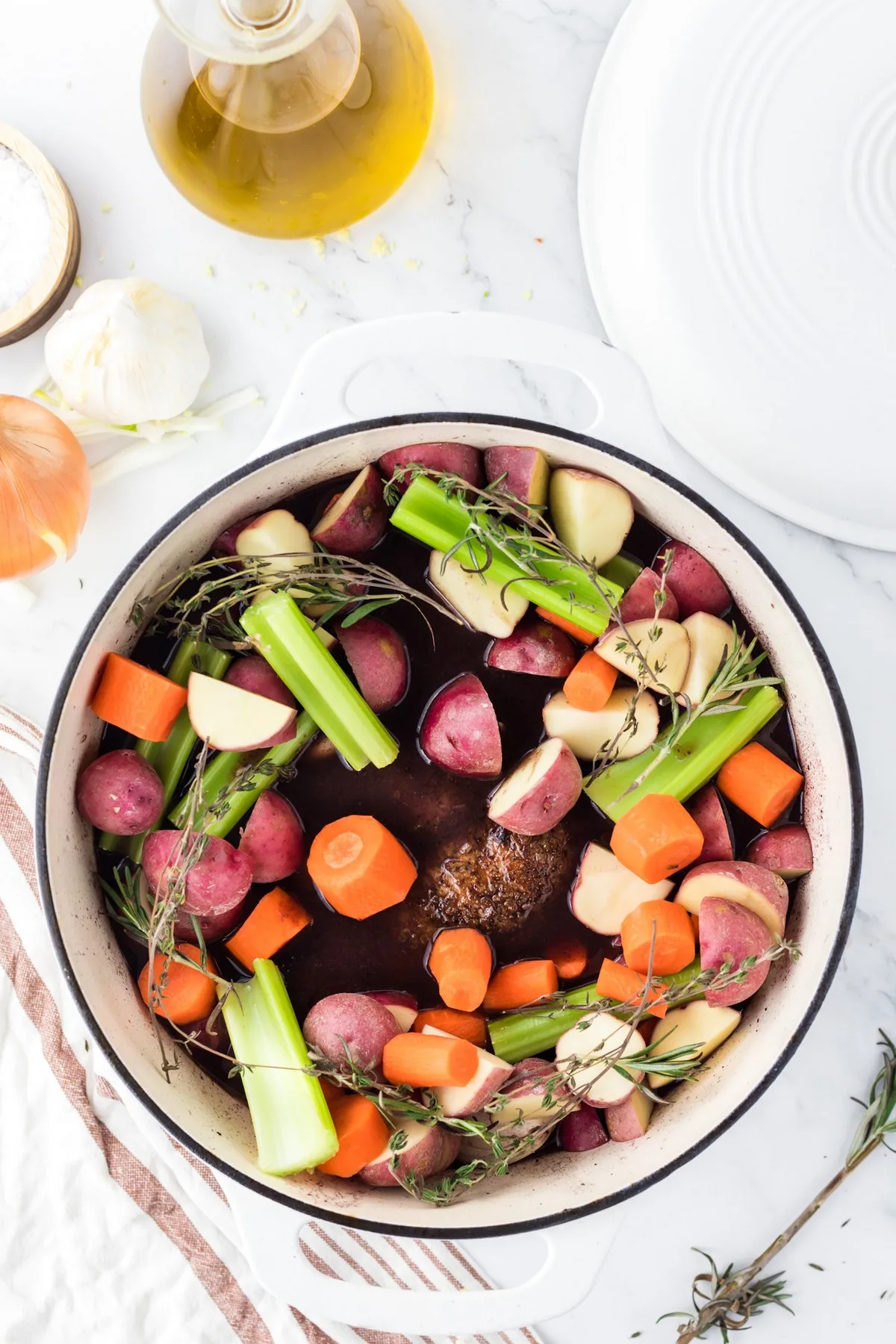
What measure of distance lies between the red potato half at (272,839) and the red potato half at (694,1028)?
44 cm

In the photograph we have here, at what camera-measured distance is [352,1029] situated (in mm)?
1049

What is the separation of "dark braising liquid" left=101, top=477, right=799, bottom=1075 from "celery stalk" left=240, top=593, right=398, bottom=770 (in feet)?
0.17

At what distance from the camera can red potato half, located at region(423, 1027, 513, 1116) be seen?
1.04 m

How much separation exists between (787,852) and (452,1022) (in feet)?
1.33

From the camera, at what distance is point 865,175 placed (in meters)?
1.08

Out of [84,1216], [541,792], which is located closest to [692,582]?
[541,792]

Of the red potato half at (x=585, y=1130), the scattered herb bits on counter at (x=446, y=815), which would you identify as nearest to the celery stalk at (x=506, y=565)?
the scattered herb bits on counter at (x=446, y=815)

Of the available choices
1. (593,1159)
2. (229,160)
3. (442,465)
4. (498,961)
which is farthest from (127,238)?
(593,1159)

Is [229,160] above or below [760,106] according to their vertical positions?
below

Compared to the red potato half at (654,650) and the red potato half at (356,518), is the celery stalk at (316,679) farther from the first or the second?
the red potato half at (654,650)

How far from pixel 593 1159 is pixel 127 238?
1166mm

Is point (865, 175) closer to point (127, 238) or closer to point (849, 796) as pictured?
point (849, 796)

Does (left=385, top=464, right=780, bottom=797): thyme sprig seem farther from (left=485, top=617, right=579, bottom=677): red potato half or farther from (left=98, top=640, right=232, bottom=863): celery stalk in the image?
(left=98, top=640, right=232, bottom=863): celery stalk

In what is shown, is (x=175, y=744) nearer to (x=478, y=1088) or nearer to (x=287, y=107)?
(x=478, y=1088)
